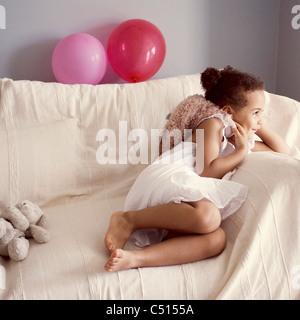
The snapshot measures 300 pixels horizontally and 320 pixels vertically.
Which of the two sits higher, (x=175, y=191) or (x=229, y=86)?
(x=229, y=86)

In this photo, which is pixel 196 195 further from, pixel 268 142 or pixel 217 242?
pixel 268 142

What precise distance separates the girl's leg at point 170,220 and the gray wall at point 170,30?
1.17 meters

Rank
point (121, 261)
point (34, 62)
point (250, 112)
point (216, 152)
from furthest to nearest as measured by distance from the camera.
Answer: point (34, 62)
point (250, 112)
point (216, 152)
point (121, 261)

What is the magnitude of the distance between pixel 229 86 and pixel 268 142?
0.31m

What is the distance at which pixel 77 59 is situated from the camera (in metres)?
2.06

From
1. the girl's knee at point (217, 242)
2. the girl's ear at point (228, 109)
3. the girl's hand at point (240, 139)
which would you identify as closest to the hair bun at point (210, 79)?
the girl's ear at point (228, 109)

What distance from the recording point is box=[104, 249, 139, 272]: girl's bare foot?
122 cm

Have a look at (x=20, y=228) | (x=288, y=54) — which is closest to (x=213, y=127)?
(x=20, y=228)

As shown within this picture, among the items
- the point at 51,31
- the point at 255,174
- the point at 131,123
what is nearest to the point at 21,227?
the point at 131,123

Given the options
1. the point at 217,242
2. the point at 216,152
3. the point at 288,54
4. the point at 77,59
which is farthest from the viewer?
the point at 288,54

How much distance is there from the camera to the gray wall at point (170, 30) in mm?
2207

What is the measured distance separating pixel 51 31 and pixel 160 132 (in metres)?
0.86
